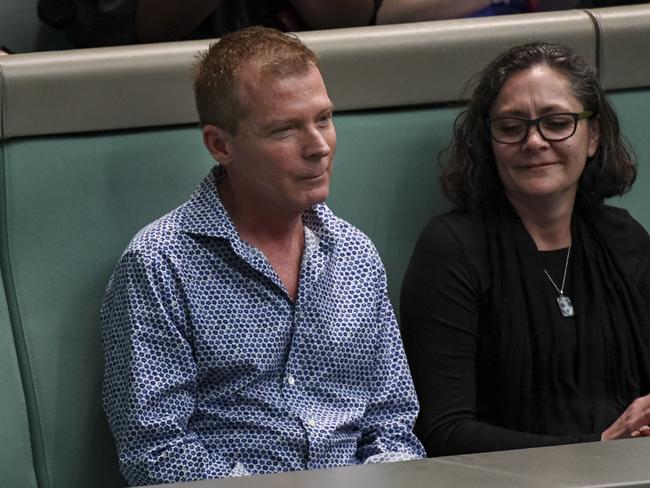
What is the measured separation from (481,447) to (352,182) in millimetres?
572

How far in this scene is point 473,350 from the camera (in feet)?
7.22

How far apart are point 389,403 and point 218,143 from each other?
1.70ft

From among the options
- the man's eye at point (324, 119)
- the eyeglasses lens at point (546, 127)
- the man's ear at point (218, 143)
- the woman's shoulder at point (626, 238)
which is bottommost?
the woman's shoulder at point (626, 238)

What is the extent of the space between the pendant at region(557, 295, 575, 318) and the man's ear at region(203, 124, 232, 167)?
68cm

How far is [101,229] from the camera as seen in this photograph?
2186mm

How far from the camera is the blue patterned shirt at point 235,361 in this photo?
1884 mm

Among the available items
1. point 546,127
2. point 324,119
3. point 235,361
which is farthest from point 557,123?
point 235,361

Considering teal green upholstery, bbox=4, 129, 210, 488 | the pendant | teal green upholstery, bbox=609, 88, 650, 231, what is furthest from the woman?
teal green upholstery, bbox=4, 129, 210, 488

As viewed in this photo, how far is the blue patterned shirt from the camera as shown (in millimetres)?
1884

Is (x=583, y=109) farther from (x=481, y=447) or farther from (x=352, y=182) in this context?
(x=481, y=447)

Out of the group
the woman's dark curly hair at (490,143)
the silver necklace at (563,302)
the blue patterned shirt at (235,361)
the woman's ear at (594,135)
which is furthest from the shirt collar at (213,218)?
the woman's ear at (594,135)

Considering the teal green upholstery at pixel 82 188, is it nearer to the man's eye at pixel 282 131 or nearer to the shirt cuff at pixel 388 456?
the man's eye at pixel 282 131

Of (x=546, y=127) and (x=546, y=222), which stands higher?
(x=546, y=127)

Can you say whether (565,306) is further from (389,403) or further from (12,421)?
(12,421)
